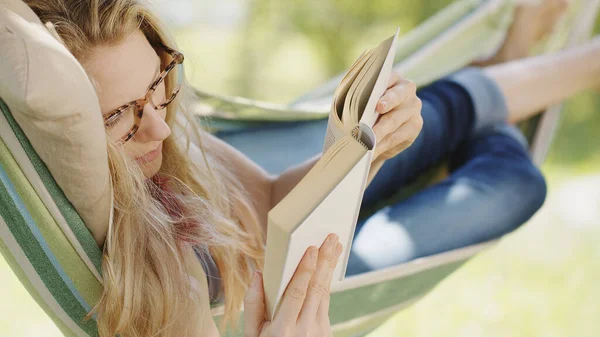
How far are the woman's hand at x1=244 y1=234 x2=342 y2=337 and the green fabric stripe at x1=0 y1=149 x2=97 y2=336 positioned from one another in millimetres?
231

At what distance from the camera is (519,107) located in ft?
5.64

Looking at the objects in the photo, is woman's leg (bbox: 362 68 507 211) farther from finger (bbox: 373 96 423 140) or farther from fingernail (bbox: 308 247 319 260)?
fingernail (bbox: 308 247 319 260)

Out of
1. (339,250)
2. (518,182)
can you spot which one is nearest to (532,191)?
(518,182)

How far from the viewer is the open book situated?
0.67m

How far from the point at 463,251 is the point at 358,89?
0.60m

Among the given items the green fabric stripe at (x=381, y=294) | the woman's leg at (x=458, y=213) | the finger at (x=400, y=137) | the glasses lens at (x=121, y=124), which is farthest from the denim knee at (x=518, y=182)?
the glasses lens at (x=121, y=124)

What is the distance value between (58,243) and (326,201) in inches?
12.8

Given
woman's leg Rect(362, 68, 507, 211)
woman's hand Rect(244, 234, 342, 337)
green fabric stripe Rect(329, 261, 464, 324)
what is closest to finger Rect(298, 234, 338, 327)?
woman's hand Rect(244, 234, 342, 337)

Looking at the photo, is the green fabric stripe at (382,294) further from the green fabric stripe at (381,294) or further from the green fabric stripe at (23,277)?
the green fabric stripe at (23,277)

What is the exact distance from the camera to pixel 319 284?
734 mm

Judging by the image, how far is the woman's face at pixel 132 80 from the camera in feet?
2.70

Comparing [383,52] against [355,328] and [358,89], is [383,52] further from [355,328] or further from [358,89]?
[355,328]

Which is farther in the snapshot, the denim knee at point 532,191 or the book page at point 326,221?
the denim knee at point 532,191

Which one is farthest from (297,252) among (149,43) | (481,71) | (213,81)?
(213,81)
